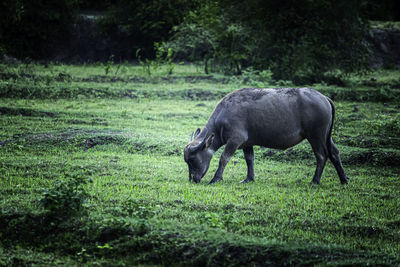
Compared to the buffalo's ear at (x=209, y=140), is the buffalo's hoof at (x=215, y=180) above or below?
below

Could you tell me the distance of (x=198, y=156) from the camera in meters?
7.09

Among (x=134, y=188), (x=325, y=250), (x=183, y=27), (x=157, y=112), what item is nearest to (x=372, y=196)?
(x=325, y=250)

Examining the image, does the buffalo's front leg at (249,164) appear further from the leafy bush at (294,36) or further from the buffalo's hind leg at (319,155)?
the leafy bush at (294,36)

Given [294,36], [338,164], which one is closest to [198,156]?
[338,164]

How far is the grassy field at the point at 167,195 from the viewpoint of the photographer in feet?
14.5

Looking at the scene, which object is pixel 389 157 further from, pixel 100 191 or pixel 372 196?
pixel 100 191

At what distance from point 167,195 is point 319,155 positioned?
2.69m

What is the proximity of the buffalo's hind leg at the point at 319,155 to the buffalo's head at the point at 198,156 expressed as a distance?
171 cm

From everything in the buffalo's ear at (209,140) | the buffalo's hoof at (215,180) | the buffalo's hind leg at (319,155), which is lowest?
the buffalo's hoof at (215,180)

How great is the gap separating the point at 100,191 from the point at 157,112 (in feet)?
21.7

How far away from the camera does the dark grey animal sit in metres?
7.13

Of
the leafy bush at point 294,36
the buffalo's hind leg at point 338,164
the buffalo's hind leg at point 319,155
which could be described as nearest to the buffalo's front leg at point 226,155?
the buffalo's hind leg at point 319,155

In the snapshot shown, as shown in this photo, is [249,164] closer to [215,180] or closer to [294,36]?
[215,180]

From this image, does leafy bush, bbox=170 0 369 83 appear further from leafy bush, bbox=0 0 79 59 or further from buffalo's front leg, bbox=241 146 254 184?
buffalo's front leg, bbox=241 146 254 184
